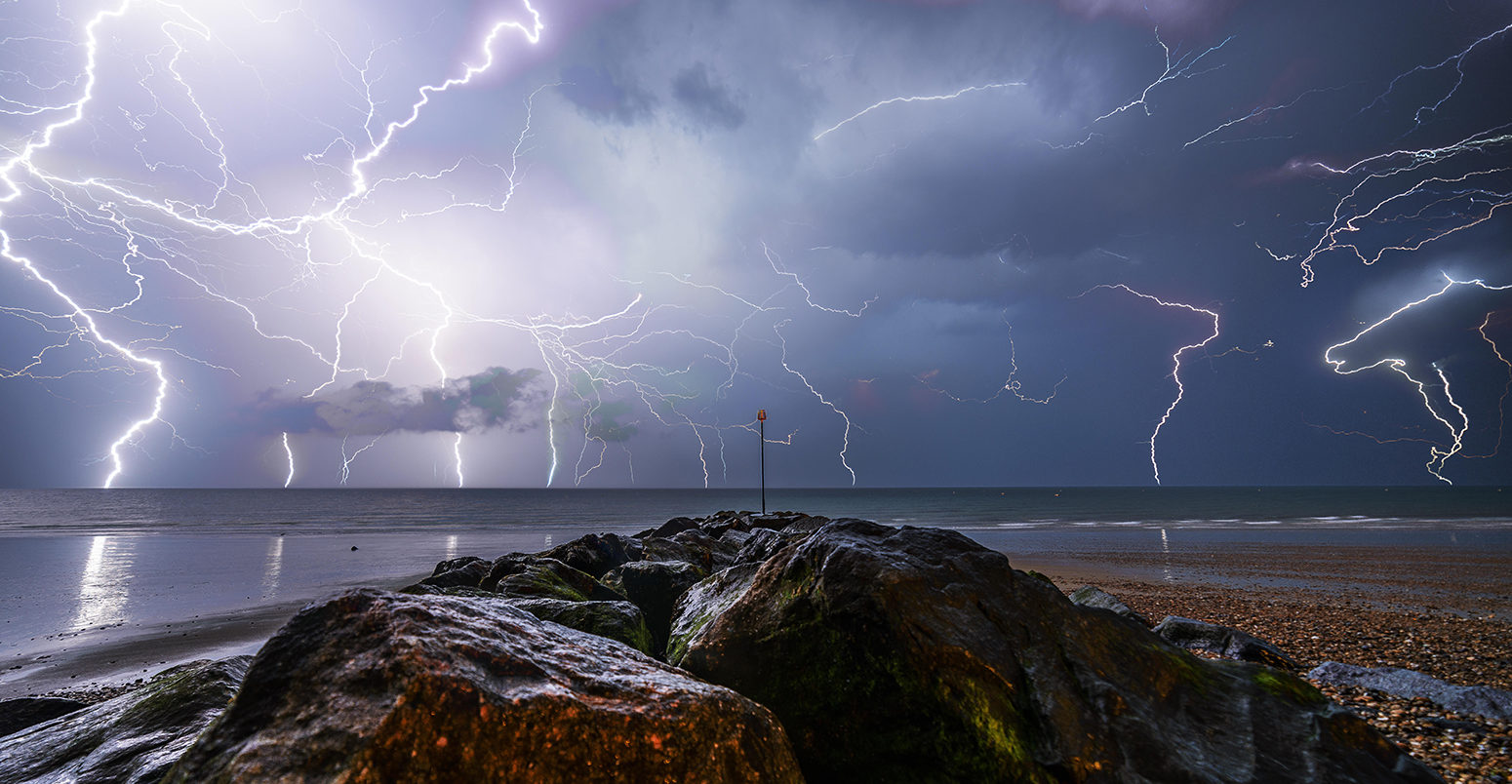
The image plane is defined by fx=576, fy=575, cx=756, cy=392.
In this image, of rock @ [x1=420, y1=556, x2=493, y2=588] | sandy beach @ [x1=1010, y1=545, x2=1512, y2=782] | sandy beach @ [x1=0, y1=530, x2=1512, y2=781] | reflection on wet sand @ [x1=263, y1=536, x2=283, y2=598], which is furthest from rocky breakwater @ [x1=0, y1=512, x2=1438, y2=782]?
reflection on wet sand @ [x1=263, y1=536, x2=283, y2=598]

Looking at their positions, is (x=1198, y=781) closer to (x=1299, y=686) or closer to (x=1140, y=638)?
(x=1140, y=638)

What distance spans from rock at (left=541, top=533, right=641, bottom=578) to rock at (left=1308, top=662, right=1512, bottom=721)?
1009 cm

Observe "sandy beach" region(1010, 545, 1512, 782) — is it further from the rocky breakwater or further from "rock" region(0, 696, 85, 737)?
"rock" region(0, 696, 85, 737)

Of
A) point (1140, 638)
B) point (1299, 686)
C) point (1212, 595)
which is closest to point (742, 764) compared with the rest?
point (1140, 638)

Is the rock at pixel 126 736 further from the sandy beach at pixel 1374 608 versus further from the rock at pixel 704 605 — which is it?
the sandy beach at pixel 1374 608

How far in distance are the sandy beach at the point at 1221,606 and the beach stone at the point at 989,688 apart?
1.47 m

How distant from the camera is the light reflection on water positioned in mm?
10992

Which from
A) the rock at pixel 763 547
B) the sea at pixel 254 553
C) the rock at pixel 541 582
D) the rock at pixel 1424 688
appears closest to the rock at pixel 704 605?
the rock at pixel 763 547

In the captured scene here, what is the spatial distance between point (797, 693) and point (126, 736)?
376 centimetres

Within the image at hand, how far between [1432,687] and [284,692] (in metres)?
7.70

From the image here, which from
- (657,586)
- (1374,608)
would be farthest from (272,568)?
(1374,608)

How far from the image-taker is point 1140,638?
357 centimetres

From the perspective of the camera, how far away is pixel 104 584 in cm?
1437

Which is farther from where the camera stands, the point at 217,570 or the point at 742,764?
the point at 217,570
